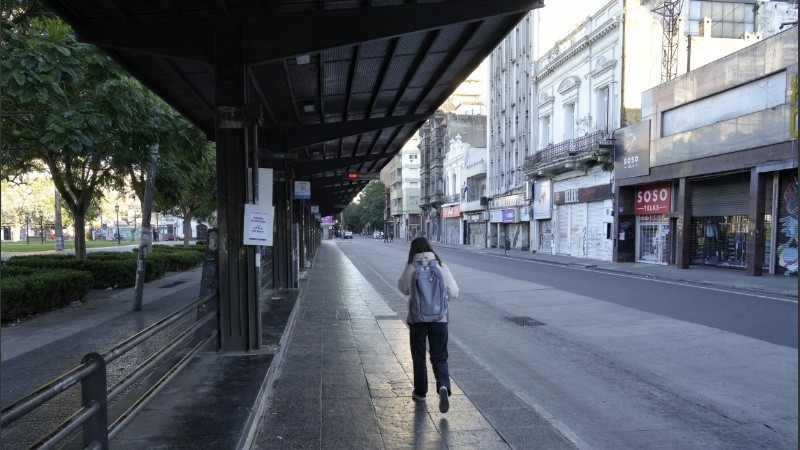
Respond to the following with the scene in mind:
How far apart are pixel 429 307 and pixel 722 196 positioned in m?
22.0

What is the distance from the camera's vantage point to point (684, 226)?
2406cm

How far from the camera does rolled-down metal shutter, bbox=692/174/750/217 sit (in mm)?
22019

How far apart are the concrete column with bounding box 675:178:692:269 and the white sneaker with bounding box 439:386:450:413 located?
21425 millimetres

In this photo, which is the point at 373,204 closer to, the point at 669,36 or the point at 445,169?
the point at 445,169

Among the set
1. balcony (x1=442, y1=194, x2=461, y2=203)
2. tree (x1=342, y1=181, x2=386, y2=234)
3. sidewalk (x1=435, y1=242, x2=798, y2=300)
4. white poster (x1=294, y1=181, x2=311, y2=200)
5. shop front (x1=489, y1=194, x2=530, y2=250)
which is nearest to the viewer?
sidewalk (x1=435, y1=242, x2=798, y2=300)

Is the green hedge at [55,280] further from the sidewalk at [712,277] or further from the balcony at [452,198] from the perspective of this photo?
the balcony at [452,198]

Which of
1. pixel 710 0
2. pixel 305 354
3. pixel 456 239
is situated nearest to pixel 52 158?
pixel 305 354

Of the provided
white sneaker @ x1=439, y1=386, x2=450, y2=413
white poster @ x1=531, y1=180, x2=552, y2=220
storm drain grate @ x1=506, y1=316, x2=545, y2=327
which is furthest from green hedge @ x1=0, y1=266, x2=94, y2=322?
white poster @ x1=531, y1=180, x2=552, y2=220

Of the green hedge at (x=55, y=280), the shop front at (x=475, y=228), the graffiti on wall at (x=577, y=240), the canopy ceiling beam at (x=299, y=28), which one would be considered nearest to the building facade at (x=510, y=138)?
the shop front at (x=475, y=228)

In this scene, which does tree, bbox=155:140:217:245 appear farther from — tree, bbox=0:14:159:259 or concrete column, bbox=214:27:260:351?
concrete column, bbox=214:27:260:351

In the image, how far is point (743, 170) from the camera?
827 inches

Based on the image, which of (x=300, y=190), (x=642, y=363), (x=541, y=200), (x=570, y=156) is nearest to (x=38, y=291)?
(x=300, y=190)

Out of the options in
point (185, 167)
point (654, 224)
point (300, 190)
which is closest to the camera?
point (185, 167)

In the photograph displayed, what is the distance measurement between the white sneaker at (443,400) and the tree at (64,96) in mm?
6455
